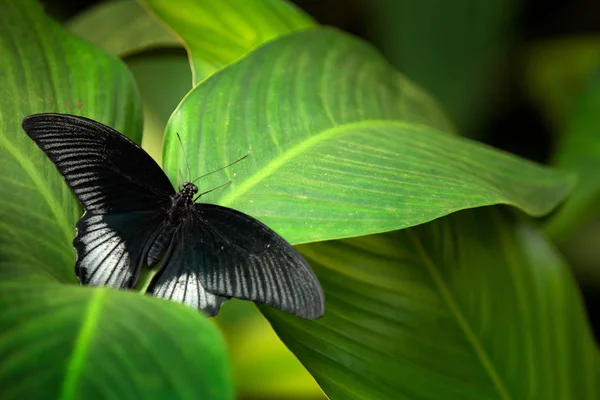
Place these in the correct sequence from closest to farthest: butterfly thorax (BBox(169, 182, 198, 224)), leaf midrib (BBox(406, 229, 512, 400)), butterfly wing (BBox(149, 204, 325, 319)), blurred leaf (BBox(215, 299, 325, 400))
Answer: butterfly wing (BBox(149, 204, 325, 319)) < butterfly thorax (BBox(169, 182, 198, 224)) < leaf midrib (BBox(406, 229, 512, 400)) < blurred leaf (BBox(215, 299, 325, 400))

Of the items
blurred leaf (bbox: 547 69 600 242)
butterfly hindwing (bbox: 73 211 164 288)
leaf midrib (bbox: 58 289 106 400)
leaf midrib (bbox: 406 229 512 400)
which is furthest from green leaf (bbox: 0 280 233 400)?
blurred leaf (bbox: 547 69 600 242)

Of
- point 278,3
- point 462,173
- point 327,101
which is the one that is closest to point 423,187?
point 462,173

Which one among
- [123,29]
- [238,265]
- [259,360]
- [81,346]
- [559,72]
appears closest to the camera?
[81,346]

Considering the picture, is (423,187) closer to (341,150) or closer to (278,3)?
(341,150)

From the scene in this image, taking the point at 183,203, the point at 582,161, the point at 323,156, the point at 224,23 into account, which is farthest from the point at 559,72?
the point at 183,203

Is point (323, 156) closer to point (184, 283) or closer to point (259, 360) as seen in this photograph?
point (184, 283)

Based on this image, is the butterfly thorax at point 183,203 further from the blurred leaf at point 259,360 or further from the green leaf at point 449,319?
the blurred leaf at point 259,360

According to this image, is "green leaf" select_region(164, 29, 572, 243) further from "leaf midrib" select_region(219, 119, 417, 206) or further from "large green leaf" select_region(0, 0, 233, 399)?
"large green leaf" select_region(0, 0, 233, 399)
